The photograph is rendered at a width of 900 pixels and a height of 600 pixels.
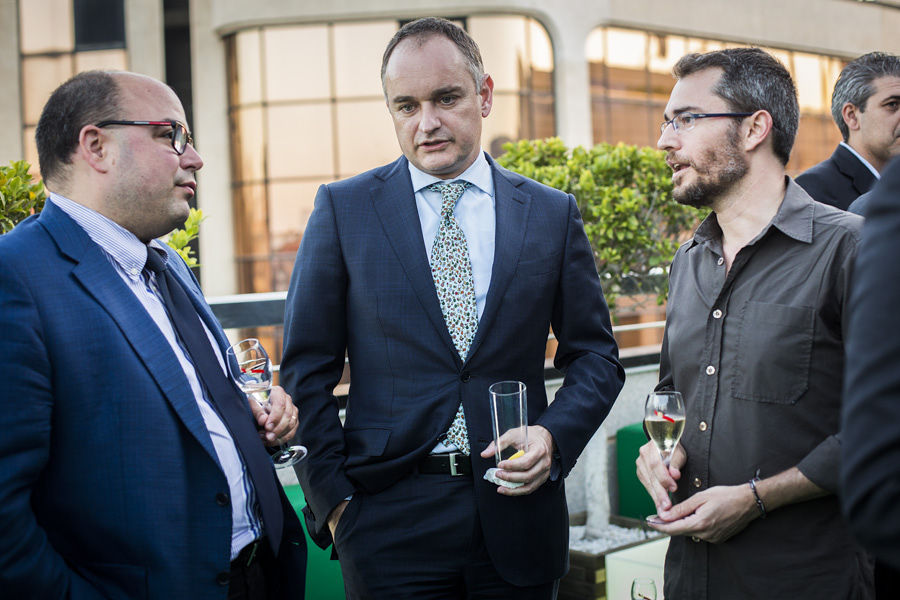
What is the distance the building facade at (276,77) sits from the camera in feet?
53.6

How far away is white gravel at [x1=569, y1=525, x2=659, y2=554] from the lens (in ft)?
16.7

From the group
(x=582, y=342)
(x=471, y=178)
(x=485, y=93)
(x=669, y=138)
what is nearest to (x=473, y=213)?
(x=471, y=178)

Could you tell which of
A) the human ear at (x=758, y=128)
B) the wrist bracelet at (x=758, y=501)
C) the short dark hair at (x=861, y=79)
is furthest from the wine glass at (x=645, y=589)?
the short dark hair at (x=861, y=79)

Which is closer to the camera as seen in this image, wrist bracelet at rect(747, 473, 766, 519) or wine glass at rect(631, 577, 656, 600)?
wrist bracelet at rect(747, 473, 766, 519)

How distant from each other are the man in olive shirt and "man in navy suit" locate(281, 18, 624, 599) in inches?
14.6

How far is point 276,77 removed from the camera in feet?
53.9

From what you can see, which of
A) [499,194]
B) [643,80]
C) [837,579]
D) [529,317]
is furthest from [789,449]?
[643,80]

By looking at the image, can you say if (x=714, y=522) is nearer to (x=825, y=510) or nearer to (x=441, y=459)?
(x=825, y=510)

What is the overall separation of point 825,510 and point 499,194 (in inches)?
54.2

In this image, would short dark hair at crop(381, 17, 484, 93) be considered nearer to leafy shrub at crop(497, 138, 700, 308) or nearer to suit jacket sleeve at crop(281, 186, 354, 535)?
suit jacket sleeve at crop(281, 186, 354, 535)

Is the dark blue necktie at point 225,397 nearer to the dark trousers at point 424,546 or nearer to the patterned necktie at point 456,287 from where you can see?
the dark trousers at point 424,546

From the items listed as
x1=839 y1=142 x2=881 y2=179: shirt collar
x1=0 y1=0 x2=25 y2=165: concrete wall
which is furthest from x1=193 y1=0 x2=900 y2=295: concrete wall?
x1=839 y1=142 x2=881 y2=179: shirt collar

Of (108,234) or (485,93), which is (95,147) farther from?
(485,93)

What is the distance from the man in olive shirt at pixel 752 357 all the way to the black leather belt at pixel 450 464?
53 cm
